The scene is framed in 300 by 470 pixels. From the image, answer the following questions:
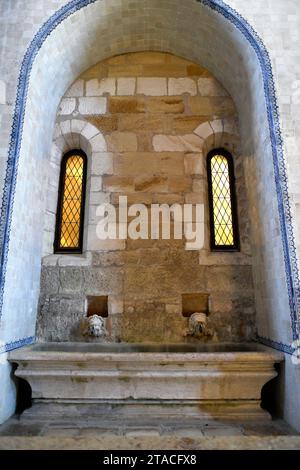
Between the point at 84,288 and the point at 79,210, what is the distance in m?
0.87

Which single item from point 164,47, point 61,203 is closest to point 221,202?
point 61,203

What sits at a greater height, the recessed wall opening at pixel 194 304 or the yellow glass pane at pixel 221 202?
the yellow glass pane at pixel 221 202

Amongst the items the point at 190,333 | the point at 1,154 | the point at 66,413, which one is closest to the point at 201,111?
the point at 1,154

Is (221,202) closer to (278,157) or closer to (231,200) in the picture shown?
(231,200)

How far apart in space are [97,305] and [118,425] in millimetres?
1168

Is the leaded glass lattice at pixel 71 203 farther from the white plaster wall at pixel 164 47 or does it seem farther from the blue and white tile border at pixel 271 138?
the blue and white tile border at pixel 271 138

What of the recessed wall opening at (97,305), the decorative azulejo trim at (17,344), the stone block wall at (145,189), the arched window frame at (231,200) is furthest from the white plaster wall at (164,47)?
the recessed wall opening at (97,305)

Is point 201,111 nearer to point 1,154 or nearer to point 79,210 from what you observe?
point 79,210

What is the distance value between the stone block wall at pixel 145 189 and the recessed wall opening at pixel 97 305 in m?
0.07

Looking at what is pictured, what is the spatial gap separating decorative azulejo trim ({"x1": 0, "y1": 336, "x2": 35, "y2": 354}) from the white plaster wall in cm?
5

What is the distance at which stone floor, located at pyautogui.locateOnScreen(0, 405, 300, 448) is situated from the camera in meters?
2.19

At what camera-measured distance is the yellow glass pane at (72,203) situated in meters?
Result: 3.48

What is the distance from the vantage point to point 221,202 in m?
3.57

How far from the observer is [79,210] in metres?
3.54
